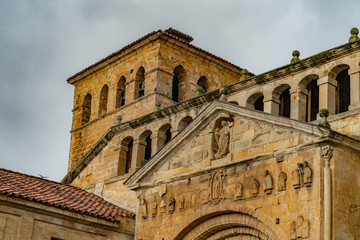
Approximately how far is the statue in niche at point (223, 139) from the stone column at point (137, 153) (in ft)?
16.9

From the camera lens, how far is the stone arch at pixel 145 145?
24.9 meters

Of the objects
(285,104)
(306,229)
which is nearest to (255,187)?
(306,229)

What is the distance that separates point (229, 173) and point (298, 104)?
2.95m

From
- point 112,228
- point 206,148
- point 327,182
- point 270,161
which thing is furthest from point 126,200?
point 327,182

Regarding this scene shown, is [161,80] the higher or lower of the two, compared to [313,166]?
higher

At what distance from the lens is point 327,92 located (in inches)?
780

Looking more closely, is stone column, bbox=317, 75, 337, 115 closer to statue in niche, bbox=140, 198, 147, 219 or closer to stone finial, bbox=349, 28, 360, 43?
stone finial, bbox=349, 28, 360, 43

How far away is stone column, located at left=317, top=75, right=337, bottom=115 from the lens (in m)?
19.7

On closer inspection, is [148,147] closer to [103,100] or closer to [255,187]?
[255,187]

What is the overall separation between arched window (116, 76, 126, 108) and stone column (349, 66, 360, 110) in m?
16.3

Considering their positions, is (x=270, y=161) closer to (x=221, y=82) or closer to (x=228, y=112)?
(x=228, y=112)

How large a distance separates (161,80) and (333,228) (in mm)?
16459

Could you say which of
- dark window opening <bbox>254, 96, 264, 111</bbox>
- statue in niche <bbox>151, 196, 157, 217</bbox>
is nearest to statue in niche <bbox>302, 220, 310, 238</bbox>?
statue in niche <bbox>151, 196, 157, 217</bbox>

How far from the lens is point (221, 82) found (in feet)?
112
